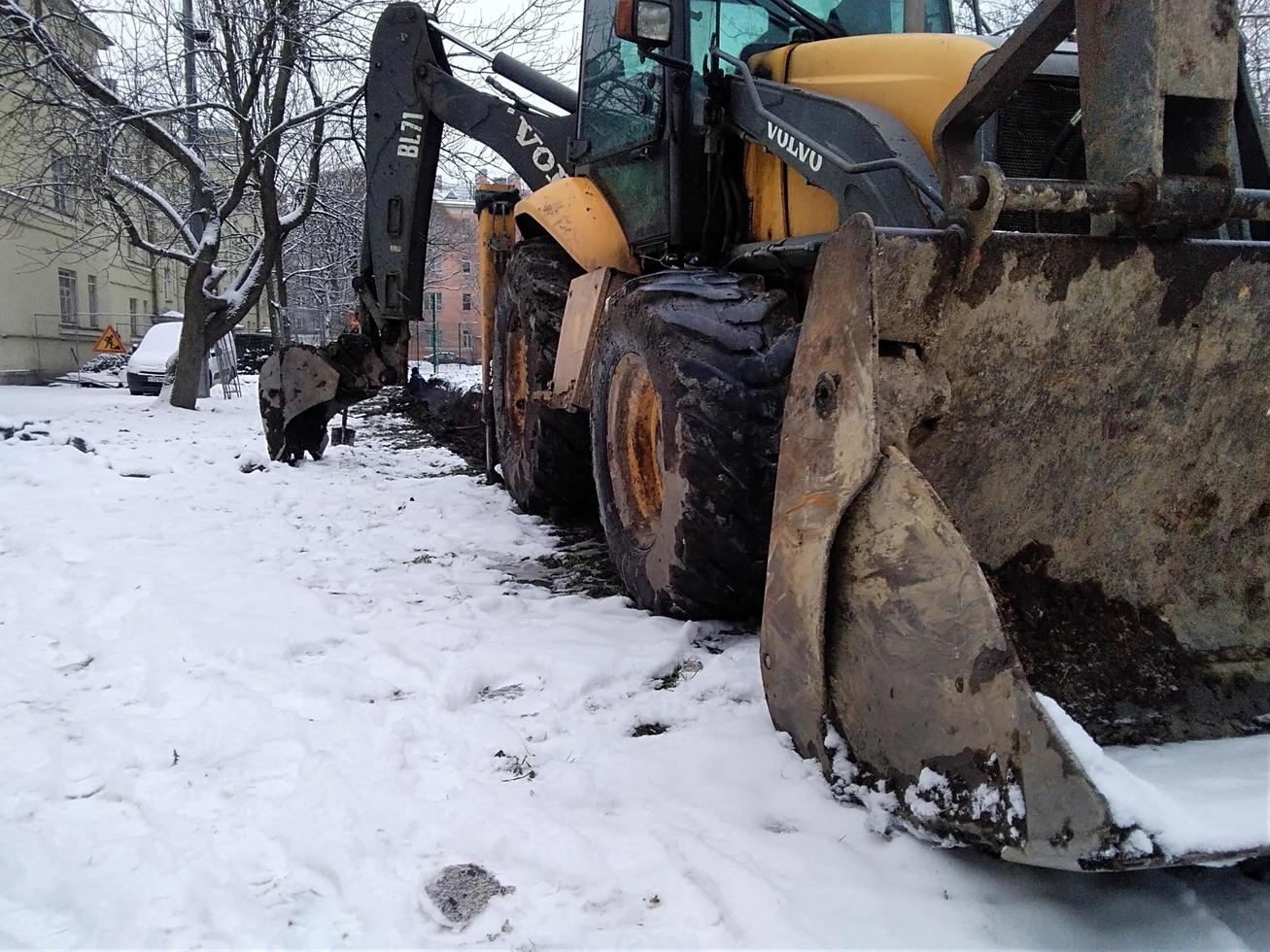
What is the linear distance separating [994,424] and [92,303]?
28.9m

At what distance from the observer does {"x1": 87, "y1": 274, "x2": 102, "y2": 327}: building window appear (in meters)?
25.8

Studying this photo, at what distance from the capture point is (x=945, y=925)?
5.96 ft

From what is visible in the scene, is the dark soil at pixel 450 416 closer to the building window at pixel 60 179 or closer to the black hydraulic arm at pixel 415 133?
the black hydraulic arm at pixel 415 133

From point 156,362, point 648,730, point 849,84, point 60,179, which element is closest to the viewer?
point 648,730

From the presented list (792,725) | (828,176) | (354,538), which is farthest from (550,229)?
(792,725)

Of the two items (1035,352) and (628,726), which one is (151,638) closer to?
(628,726)

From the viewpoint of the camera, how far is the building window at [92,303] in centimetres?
2575

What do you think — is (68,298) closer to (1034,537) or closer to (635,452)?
(635,452)

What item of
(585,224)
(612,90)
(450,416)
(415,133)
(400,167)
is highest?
(415,133)

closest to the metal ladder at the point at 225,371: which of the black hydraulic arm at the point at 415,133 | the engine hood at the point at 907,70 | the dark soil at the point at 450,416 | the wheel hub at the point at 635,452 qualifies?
the dark soil at the point at 450,416

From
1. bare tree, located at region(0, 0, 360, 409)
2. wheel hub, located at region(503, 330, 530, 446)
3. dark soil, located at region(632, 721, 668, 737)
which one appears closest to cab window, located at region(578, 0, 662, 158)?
wheel hub, located at region(503, 330, 530, 446)

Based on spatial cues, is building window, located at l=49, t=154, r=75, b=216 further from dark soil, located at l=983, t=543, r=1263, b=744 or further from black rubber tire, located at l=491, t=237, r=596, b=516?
dark soil, located at l=983, t=543, r=1263, b=744

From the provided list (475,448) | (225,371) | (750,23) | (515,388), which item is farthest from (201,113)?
(750,23)

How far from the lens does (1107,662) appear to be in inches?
91.1
